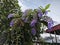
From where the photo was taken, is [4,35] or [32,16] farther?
[4,35]

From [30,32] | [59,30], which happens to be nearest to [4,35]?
[30,32]

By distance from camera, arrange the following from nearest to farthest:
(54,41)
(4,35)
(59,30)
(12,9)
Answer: (4,35) → (12,9) → (54,41) → (59,30)

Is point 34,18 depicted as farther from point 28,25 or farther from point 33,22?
point 28,25

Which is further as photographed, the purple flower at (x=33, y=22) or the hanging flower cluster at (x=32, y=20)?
the hanging flower cluster at (x=32, y=20)

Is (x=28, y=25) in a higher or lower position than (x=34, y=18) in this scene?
lower

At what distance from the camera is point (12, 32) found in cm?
901

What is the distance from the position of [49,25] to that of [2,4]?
3.88 metres

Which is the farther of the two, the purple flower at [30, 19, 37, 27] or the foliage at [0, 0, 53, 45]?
the foliage at [0, 0, 53, 45]

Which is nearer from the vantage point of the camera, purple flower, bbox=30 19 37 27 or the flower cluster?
purple flower, bbox=30 19 37 27

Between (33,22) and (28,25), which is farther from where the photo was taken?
(28,25)

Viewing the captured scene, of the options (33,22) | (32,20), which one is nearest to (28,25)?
(32,20)

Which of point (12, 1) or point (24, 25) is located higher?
point (12, 1)

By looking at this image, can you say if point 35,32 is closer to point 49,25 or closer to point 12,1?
point 49,25

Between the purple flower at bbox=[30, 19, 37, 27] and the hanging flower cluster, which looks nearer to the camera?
the purple flower at bbox=[30, 19, 37, 27]
